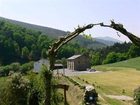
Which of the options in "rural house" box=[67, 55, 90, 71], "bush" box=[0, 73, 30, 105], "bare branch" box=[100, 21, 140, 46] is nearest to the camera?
"bare branch" box=[100, 21, 140, 46]

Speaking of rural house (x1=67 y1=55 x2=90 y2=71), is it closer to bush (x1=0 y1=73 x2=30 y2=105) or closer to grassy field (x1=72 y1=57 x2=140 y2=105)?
grassy field (x1=72 y1=57 x2=140 y2=105)

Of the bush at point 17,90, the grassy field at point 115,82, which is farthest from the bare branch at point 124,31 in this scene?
the grassy field at point 115,82

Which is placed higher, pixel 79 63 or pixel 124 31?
pixel 79 63

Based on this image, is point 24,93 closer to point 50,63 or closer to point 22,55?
point 50,63

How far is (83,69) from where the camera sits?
5089 inches

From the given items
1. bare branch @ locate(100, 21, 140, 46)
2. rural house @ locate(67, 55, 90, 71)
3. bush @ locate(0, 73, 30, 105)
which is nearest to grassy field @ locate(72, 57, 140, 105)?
rural house @ locate(67, 55, 90, 71)

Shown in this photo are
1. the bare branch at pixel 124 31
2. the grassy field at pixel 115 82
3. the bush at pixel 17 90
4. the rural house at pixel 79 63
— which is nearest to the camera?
the bare branch at pixel 124 31

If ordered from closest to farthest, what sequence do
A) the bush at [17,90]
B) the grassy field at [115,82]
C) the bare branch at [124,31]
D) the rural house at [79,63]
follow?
the bare branch at [124,31]
the bush at [17,90]
the grassy field at [115,82]
the rural house at [79,63]

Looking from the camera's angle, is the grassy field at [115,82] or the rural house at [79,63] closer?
the grassy field at [115,82]

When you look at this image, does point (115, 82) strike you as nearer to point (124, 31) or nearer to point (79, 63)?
point (79, 63)

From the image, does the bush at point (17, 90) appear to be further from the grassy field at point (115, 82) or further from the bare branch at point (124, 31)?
the grassy field at point (115, 82)

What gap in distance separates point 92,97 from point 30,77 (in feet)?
27.7

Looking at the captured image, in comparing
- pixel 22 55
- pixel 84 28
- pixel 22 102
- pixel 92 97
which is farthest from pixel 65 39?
pixel 22 55

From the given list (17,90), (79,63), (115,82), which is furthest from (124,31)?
(79,63)
